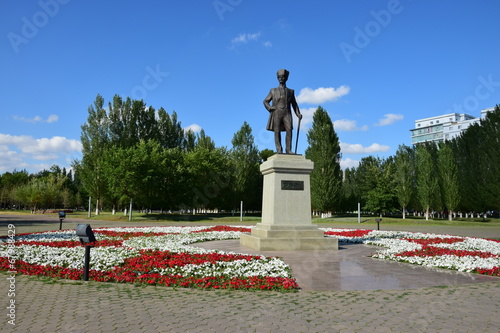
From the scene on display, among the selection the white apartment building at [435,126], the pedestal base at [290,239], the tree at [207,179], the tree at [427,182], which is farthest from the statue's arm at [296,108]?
the white apartment building at [435,126]

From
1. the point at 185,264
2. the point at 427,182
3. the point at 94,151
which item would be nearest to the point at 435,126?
the point at 427,182

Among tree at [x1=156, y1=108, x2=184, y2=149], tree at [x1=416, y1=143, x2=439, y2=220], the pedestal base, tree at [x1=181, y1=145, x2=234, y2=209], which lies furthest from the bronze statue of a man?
tree at [x1=156, y1=108, x2=184, y2=149]

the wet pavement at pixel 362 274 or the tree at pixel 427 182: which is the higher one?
the tree at pixel 427 182

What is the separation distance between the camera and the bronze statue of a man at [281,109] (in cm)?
1280

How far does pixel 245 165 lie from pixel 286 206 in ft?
131

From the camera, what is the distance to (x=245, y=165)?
51844 mm

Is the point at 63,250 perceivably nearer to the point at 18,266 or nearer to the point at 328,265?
the point at 18,266

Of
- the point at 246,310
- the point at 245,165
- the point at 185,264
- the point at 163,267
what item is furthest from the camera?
the point at 245,165

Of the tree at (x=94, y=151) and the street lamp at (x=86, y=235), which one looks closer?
the street lamp at (x=86, y=235)

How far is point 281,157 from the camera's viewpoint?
39.9 feet

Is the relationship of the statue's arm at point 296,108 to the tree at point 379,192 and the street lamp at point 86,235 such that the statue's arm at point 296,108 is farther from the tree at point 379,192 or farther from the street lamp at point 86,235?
the tree at point 379,192

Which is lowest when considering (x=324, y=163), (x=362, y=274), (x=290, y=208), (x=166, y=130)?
(x=362, y=274)

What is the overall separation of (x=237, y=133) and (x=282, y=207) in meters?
42.5

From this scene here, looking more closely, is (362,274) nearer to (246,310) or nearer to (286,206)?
(246,310)
